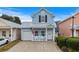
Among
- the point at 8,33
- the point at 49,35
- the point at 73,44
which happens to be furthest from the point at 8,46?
the point at 73,44

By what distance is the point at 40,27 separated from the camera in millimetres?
18266

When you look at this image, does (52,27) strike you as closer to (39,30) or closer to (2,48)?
(39,30)

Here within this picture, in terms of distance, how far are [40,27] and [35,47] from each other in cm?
59

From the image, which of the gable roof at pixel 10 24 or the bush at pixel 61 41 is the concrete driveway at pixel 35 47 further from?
the gable roof at pixel 10 24

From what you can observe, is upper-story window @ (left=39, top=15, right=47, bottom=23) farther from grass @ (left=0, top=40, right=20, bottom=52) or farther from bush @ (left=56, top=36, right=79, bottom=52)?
grass @ (left=0, top=40, right=20, bottom=52)

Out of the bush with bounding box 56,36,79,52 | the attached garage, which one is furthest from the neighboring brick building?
the attached garage

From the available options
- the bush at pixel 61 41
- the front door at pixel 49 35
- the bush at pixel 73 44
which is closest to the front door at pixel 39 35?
the front door at pixel 49 35

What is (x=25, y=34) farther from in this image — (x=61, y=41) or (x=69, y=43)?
(x=69, y=43)

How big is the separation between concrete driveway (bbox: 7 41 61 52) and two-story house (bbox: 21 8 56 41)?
0.43 ft

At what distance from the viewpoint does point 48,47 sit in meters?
18.2

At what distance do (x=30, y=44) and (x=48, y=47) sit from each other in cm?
52

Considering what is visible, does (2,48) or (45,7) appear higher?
(45,7)
